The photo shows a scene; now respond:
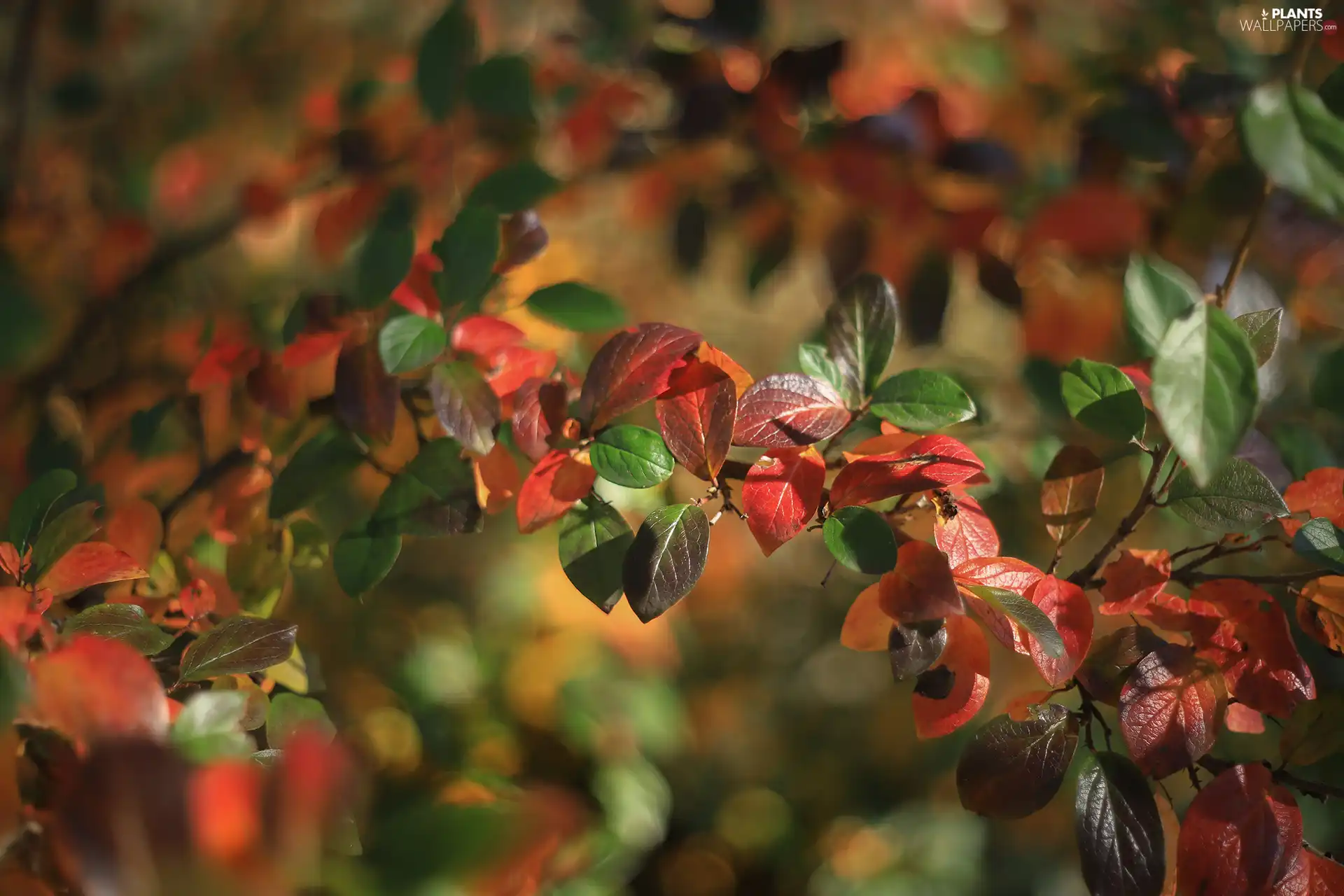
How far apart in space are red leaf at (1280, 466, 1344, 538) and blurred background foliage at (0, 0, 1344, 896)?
0.05 meters

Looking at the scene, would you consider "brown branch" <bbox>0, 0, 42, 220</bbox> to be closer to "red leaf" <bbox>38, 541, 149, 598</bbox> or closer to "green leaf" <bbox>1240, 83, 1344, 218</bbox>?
"red leaf" <bbox>38, 541, 149, 598</bbox>

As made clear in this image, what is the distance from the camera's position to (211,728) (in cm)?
36

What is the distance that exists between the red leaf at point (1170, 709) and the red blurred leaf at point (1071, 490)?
9 centimetres

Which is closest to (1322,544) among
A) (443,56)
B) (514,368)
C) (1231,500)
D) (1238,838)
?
(1231,500)

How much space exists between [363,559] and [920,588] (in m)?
0.32

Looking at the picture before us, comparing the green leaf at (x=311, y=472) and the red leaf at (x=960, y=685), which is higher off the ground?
the green leaf at (x=311, y=472)

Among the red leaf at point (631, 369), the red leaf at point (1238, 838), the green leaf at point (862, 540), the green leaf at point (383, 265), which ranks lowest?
the red leaf at point (1238, 838)

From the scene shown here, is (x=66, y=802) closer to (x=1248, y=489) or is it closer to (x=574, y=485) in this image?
(x=574, y=485)

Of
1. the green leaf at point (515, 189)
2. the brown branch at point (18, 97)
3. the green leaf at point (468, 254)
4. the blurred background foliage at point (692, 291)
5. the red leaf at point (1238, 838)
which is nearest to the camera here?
the red leaf at point (1238, 838)

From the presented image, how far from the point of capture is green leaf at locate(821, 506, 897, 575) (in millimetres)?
407

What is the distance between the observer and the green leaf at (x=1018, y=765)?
1.43ft

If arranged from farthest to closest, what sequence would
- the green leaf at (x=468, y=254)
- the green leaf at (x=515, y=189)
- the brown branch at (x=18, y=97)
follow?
the brown branch at (x=18, y=97) → the green leaf at (x=515, y=189) → the green leaf at (x=468, y=254)

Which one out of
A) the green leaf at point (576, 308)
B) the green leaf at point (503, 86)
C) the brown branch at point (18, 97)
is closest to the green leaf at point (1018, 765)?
the green leaf at point (576, 308)

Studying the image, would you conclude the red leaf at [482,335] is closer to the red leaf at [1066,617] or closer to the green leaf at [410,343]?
the green leaf at [410,343]
